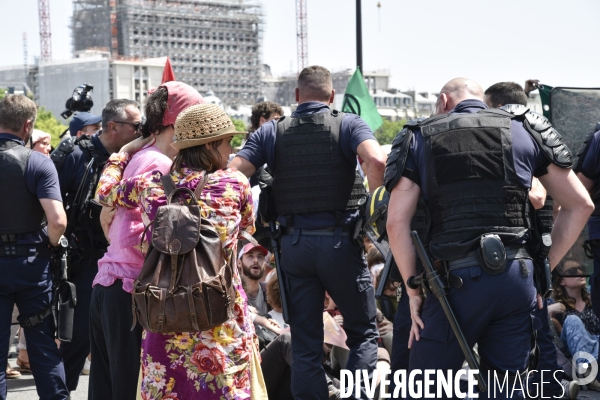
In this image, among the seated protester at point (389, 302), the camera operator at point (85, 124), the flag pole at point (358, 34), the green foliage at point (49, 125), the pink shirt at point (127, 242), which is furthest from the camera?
the green foliage at point (49, 125)

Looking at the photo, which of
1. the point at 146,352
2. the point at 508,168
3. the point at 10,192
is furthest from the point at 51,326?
the point at 508,168

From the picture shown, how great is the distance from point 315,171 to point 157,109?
54.3 inches

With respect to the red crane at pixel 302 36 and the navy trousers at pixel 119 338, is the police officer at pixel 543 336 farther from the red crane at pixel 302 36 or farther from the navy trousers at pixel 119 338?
the red crane at pixel 302 36

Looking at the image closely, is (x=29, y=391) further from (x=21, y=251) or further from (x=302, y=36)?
(x=302, y=36)

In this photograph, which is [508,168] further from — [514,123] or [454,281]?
[454,281]

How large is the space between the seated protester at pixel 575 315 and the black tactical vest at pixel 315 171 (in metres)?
2.23

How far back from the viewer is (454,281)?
15.1ft

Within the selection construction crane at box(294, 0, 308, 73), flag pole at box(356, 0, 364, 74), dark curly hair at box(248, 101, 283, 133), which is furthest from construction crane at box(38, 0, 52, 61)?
dark curly hair at box(248, 101, 283, 133)

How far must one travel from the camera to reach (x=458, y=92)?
16.6ft

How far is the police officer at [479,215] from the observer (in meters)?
4.57

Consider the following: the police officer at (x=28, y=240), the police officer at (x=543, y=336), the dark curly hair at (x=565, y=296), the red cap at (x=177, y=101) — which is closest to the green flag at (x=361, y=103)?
the dark curly hair at (x=565, y=296)

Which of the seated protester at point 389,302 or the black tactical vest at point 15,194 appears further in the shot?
the seated protester at point 389,302

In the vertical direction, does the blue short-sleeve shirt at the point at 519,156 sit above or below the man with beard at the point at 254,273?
above

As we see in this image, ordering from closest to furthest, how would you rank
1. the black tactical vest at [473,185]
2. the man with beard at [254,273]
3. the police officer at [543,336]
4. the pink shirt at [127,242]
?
the black tactical vest at [473,185]
the pink shirt at [127,242]
the police officer at [543,336]
the man with beard at [254,273]
